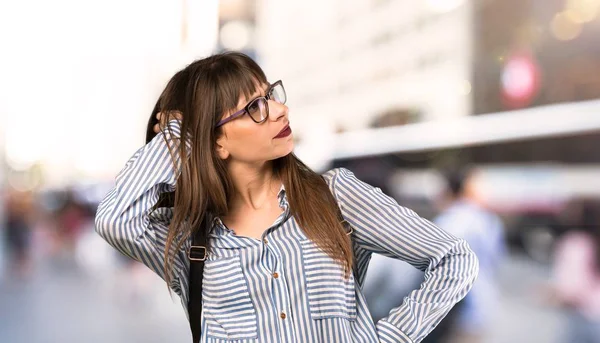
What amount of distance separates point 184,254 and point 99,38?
4.30m

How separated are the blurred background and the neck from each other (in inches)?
101

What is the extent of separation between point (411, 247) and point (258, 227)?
274 millimetres

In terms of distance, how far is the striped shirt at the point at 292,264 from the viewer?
125cm

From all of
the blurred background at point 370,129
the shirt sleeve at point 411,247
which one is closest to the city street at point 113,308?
the blurred background at point 370,129

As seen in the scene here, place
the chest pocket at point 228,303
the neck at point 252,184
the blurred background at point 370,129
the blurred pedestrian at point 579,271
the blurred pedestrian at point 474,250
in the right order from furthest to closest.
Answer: the blurred background at point 370,129, the blurred pedestrian at point 579,271, the blurred pedestrian at point 474,250, the neck at point 252,184, the chest pocket at point 228,303

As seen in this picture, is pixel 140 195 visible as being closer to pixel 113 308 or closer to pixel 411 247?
pixel 411 247

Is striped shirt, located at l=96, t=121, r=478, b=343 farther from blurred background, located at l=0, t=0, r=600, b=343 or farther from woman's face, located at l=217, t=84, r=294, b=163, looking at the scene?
blurred background, located at l=0, t=0, r=600, b=343

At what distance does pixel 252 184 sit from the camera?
137 centimetres

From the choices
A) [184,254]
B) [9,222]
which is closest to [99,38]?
[9,222]

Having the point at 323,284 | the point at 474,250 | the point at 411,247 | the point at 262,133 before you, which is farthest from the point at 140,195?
the point at 474,250

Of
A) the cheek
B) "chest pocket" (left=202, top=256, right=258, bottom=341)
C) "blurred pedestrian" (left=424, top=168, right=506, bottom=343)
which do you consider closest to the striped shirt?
"chest pocket" (left=202, top=256, right=258, bottom=341)

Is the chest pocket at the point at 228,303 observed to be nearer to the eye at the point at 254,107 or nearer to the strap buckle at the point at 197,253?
the strap buckle at the point at 197,253

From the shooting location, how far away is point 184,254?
1343 millimetres

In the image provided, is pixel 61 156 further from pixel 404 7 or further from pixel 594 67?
pixel 594 67
